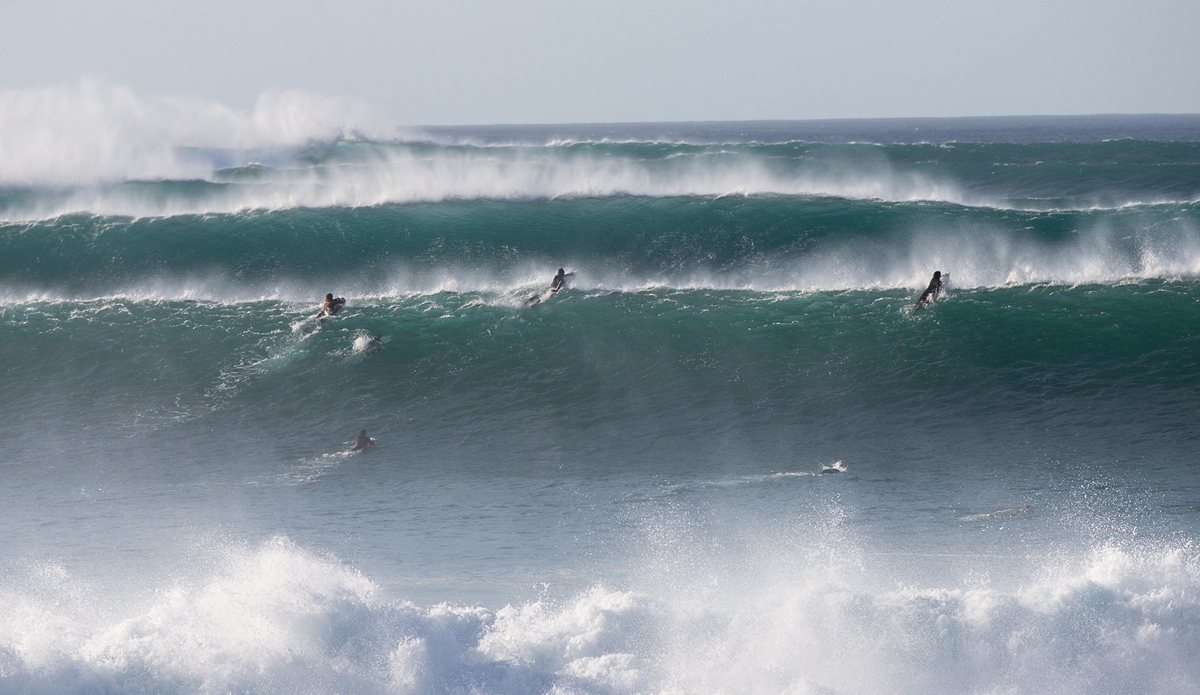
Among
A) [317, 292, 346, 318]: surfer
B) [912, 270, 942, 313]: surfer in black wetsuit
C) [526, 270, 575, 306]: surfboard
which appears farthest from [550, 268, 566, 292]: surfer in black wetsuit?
[912, 270, 942, 313]: surfer in black wetsuit

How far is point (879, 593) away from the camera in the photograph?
6.29 m

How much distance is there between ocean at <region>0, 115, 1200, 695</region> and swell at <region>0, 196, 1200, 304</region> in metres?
0.09

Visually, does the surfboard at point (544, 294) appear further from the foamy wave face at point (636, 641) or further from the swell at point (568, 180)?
the foamy wave face at point (636, 641)

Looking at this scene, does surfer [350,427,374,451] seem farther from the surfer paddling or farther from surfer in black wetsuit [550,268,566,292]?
the surfer paddling

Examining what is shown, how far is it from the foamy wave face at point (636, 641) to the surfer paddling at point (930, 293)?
7.77m

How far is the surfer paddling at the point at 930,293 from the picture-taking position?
1388 cm

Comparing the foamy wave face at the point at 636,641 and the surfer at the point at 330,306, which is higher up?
the surfer at the point at 330,306

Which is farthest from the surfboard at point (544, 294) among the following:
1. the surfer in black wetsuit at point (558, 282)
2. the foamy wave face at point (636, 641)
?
the foamy wave face at point (636, 641)

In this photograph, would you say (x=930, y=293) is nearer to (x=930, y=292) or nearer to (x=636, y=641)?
(x=930, y=292)

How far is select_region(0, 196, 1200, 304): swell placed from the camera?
50.3 ft

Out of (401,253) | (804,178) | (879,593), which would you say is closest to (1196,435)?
(879,593)

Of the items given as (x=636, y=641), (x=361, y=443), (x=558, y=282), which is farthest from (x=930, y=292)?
(x=636, y=641)

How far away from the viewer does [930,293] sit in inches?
551

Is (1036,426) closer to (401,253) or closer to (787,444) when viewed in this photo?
(787,444)
